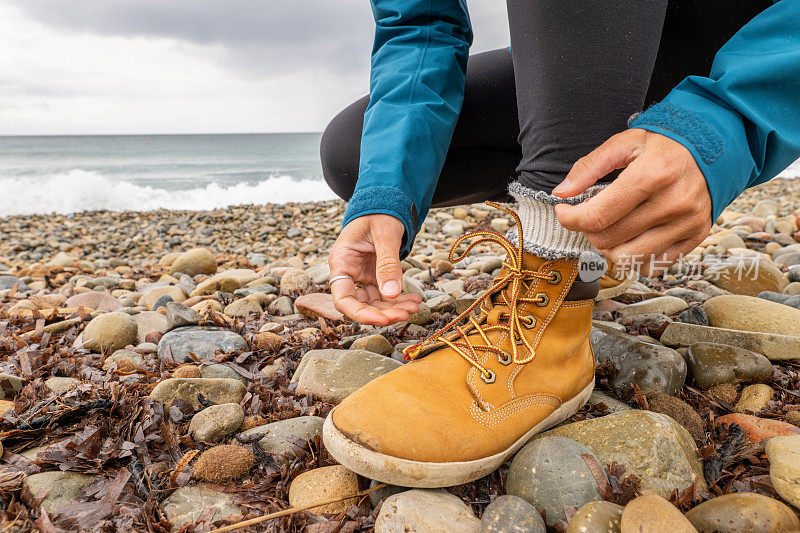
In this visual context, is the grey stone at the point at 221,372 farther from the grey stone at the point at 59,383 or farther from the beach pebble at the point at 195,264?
the beach pebble at the point at 195,264

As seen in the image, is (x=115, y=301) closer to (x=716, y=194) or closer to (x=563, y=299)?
(x=563, y=299)

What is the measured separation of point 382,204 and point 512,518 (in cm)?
82

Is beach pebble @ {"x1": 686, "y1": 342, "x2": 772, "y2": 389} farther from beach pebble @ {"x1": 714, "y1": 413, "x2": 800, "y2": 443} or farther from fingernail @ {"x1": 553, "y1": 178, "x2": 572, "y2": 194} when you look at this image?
fingernail @ {"x1": 553, "y1": 178, "x2": 572, "y2": 194}

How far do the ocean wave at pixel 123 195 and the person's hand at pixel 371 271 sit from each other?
13.0 metres

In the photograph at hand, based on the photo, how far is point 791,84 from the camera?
3.08ft

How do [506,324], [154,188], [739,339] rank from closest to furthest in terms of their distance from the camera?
[506,324]
[739,339]
[154,188]

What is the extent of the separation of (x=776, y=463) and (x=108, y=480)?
1.47m

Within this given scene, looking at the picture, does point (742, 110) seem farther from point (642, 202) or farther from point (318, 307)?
point (318, 307)

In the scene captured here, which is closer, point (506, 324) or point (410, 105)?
point (506, 324)

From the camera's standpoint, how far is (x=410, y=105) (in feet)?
5.21

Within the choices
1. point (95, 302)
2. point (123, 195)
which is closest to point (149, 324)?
point (95, 302)

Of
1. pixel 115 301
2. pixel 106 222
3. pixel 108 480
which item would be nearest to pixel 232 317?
pixel 115 301

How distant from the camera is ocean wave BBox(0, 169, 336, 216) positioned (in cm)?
1270

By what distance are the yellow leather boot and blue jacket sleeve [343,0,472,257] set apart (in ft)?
0.94
